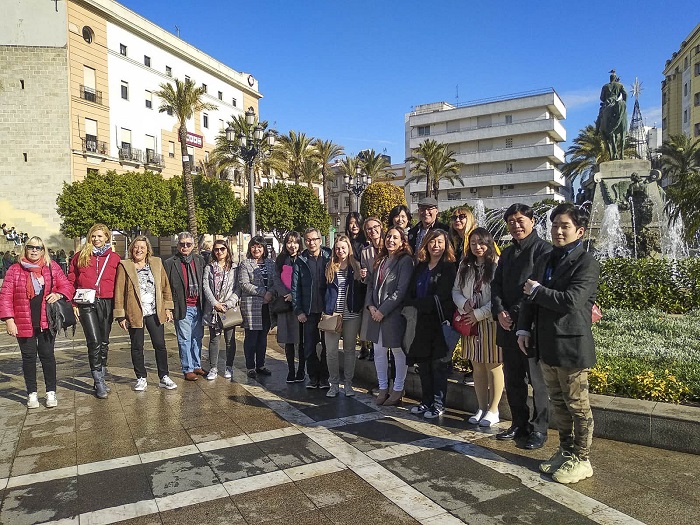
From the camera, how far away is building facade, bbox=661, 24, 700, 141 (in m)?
56.2

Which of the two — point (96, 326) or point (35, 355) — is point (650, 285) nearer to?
point (96, 326)

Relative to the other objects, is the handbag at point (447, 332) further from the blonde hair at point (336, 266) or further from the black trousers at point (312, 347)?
the black trousers at point (312, 347)

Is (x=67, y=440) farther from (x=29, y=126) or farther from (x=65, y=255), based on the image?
(x=29, y=126)

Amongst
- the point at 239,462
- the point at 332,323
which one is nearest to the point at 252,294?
the point at 332,323

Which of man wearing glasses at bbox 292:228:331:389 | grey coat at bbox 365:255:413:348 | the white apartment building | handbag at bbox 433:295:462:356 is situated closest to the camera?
handbag at bbox 433:295:462:356

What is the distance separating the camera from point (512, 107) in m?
64.0

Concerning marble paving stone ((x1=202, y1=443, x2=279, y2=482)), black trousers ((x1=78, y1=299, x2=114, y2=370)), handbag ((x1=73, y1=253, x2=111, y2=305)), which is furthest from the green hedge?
handbag ((x1=73, y1=253, x2=111, y2=305))

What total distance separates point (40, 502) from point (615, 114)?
18.0 metres

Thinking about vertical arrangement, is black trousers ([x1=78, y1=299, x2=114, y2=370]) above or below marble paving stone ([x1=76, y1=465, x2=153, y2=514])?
above

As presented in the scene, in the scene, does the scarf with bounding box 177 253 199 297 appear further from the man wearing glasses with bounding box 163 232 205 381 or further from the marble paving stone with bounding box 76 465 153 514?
the marble paving stone with bounding box 76 465 153 514

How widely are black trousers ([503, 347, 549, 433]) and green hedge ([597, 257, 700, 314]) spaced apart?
4.77 meters

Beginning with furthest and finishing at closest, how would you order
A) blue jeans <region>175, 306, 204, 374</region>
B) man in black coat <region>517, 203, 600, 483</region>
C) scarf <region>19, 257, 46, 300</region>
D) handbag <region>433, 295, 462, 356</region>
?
1. blue jeans <region>175, 306, 204, 374</region>
2. scarf <region>19, 257, 46, 300</region>
3. handbag <region>433, 295, 462, 356</region>
4. man in black coat <region>517, 203, 600, 483</region>

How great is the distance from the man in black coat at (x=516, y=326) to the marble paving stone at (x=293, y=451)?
1.60 m

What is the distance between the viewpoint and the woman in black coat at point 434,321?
5.25m
